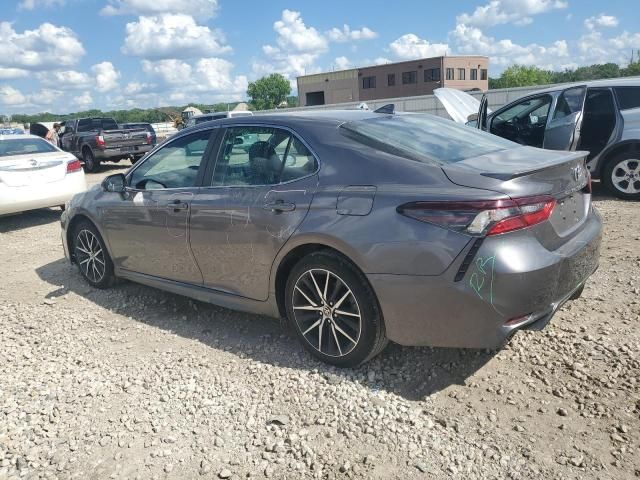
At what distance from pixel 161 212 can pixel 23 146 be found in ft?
21.5

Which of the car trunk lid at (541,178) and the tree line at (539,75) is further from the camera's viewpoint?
the tree line at (539,75)

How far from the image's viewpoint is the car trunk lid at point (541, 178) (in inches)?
115

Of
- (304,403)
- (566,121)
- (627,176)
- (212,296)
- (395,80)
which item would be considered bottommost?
(304,403)

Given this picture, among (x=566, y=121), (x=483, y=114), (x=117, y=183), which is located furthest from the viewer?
(x=483, y=114)

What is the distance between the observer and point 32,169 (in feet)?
29.2

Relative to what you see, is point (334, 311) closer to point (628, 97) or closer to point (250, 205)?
point (250, 205)

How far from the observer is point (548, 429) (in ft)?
9.33

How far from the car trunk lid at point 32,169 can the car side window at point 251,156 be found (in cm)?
613

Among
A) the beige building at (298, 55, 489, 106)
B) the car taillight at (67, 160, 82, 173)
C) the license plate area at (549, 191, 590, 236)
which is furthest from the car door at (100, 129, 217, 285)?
the beige building at (298, 55, 489, 106)

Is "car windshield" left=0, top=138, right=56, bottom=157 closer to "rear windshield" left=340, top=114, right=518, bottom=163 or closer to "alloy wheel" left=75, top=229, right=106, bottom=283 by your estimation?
"alloy wheel" left=75, top=229, right=106, bottom=283

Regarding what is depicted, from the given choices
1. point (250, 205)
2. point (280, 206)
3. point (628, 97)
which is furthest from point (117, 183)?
point (628, 97)

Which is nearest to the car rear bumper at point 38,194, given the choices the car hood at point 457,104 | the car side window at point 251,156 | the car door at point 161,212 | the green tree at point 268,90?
the car door at point 161,212

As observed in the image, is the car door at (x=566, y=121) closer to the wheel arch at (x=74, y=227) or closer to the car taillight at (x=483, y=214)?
the car taillight at (x=483, y=214)

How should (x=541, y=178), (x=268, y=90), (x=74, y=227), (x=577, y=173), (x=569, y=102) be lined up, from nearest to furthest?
(x=541, y=178) → (x=577, y=173) → (x=74, y=227) → (x=569, y=102) → (x=268, y=90)
